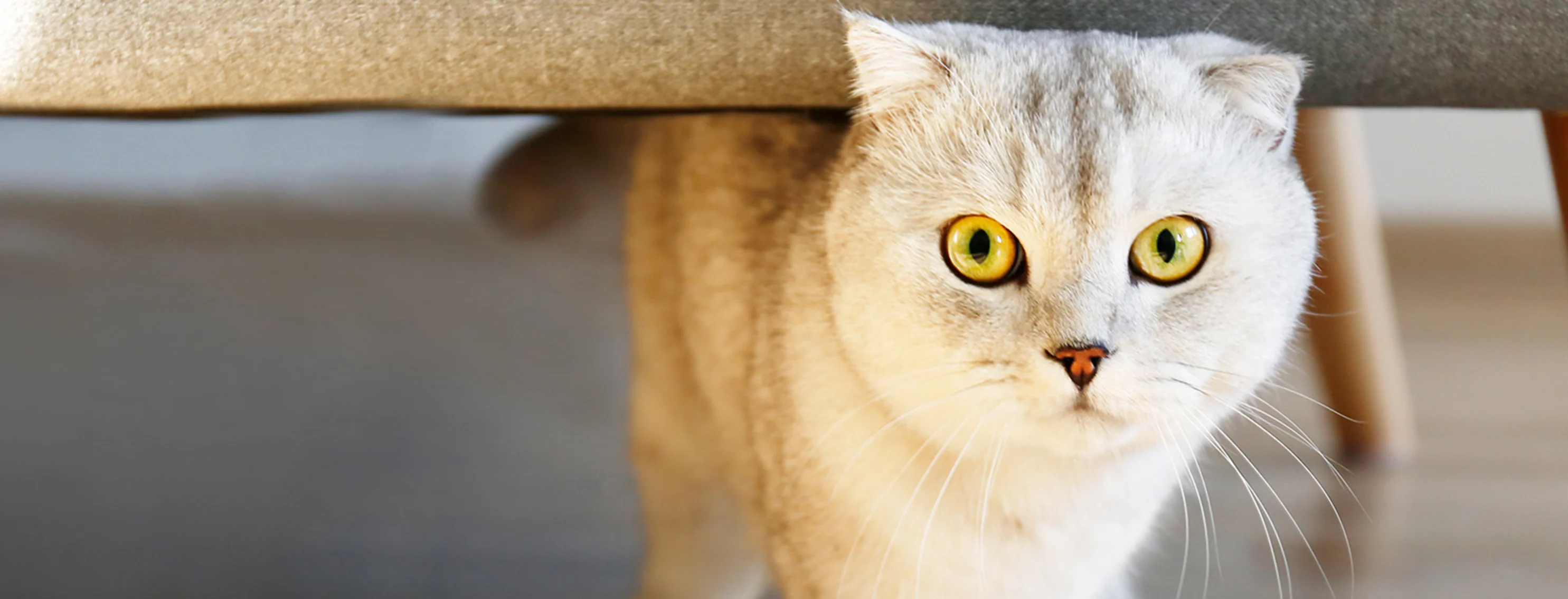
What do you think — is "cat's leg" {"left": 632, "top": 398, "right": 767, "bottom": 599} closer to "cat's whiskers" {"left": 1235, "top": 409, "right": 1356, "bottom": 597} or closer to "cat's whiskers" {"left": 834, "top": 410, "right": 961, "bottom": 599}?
"cat's whiskers" {"left": 834, "top": 410, "right": 961, "bottom": 599}

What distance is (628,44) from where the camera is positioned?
0.75 metres

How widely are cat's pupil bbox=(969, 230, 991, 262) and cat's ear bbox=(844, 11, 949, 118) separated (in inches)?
3.7

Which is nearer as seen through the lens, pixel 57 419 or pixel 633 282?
pixel 633 282

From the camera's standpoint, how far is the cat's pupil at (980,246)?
700mm

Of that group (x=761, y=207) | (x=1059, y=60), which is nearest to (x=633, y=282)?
(x=761, y=207)

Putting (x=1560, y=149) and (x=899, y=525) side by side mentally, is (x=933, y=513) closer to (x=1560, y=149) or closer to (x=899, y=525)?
(x=899, y=525)

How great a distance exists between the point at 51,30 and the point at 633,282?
0.51 m

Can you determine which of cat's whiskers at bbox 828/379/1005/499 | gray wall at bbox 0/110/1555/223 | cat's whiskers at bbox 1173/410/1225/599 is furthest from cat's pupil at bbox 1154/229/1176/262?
gray wall at bbox 0/110/1555/223

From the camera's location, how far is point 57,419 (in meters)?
1.43

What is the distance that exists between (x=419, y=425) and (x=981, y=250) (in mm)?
986

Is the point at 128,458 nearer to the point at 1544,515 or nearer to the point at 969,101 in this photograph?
the point at 969,101

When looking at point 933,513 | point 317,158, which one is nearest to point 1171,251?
point 933,513

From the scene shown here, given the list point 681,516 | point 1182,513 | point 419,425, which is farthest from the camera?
point 419,425

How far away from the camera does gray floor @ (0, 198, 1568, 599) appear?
1129mm
